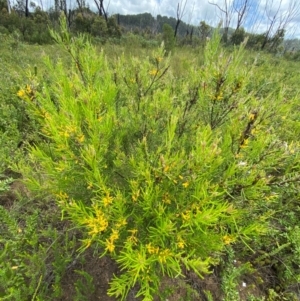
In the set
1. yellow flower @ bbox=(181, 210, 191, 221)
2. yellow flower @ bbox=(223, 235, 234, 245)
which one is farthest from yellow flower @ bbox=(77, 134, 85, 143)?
yellow flower @ bbox=(223, 235, 234, 245)

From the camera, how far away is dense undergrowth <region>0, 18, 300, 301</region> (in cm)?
94

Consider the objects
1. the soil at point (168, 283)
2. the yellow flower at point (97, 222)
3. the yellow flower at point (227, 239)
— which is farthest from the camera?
the soil at point (168, 283)

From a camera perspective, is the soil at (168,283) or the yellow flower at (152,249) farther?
the soil at (168,283)

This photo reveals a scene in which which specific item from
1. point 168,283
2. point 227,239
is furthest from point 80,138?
point 168,283

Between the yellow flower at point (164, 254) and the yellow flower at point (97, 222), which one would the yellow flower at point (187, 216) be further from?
the yellow flower at point (97, 222)

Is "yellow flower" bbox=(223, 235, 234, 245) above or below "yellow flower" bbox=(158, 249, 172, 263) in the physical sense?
above

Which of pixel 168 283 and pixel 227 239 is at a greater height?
pixel 227 239

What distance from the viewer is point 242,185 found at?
1.04 meters

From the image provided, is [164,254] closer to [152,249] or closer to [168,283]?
[152,249]

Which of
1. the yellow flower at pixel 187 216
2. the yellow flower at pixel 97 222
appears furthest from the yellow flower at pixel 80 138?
the yellow flower at pixel 187 216

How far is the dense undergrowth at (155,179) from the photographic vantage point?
94cm

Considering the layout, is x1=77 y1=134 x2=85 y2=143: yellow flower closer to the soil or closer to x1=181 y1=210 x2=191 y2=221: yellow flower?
x1=181 y1=210 x2=191 y2=221: yellow flower

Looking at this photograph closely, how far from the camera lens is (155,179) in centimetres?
98

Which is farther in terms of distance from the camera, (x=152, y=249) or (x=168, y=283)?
(x=168, y=283)
